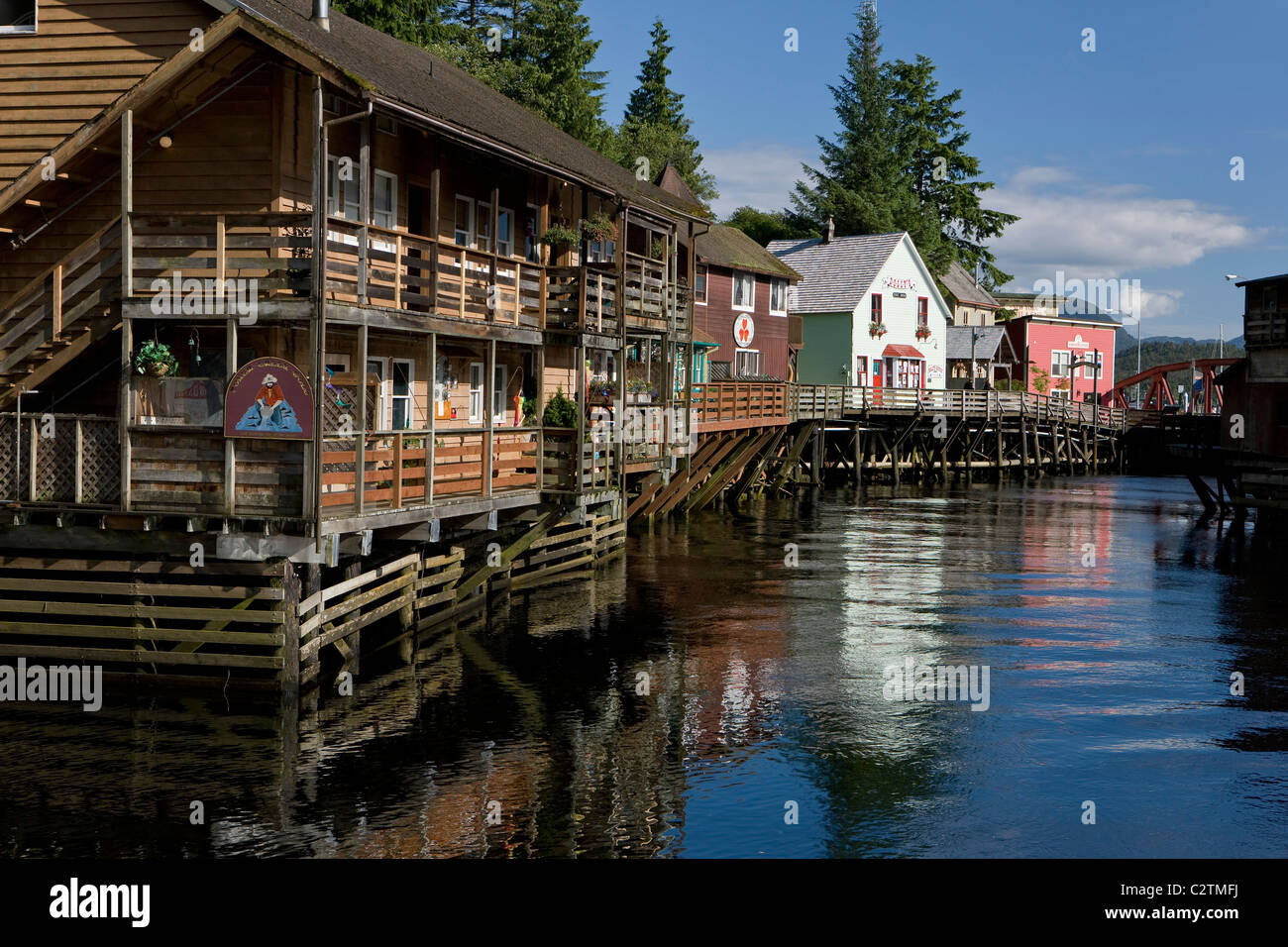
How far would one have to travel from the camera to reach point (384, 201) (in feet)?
69.7

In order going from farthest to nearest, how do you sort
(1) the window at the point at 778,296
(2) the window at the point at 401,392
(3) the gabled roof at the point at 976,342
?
1. (3) the gabled roof at the point at 976,342
2. (1) the window at the point at 778,296
3. (2) the window at the point at 401,392

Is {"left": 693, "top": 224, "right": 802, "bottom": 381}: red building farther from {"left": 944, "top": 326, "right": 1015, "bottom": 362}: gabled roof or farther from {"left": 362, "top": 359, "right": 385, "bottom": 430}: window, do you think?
{"left": 362, "top": 359, "right": 385, "bottom": 430}: window

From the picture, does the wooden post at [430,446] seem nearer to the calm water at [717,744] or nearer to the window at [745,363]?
the calm water at [717,744]

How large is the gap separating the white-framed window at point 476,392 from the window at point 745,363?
Result: 28850mm

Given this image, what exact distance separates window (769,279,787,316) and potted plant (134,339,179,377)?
41.1 m

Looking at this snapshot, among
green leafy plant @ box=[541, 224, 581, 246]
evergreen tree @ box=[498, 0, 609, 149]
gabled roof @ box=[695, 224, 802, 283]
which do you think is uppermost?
evergreen tree @ box=[498, 0, 609, 149]

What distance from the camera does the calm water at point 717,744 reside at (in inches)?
495

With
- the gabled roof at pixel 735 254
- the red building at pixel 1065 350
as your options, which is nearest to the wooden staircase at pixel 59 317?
the gabled roof at pixel 735 254

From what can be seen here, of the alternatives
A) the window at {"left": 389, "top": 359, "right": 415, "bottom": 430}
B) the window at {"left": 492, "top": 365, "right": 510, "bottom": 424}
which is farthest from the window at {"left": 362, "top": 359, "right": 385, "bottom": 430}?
the window at {"left": 492, "top": 365, "right": 510, "bottom": 424}

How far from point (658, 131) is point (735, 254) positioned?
3223 cm

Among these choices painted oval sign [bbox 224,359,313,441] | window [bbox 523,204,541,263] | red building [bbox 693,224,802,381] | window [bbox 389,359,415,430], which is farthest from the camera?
red building [bbox 693,224,802,381]

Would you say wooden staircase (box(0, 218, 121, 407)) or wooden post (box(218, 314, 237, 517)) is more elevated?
wooden staircase (box(0, 218, 121, 407))

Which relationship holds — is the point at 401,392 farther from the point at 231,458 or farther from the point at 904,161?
the point at 904,161

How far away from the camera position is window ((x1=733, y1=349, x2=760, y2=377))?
5336cm
